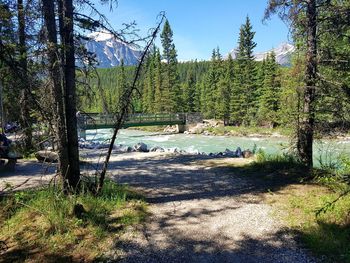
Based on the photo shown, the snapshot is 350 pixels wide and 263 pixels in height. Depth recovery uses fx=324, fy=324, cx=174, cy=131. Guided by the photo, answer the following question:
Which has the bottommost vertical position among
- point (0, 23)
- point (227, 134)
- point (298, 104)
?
point (227, 134)

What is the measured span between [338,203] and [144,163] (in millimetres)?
7454

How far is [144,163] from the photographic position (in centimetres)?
1195

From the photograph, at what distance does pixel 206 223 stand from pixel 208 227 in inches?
6.7

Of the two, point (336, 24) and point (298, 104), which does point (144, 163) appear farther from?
point (336, 24)

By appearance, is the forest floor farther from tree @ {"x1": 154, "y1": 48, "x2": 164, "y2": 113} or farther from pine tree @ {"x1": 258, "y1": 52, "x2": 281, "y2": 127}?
tree @ {"x1": 154, "y1": 48, "x2": 164, "y2": 113}

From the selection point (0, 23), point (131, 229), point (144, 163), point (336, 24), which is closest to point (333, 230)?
point (131, 229)

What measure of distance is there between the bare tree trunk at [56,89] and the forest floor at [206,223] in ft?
3.41

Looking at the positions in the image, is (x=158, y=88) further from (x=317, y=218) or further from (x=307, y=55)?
(x=317, y=218)

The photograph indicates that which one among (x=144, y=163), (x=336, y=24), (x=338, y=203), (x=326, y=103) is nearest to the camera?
(x=338, y=203)

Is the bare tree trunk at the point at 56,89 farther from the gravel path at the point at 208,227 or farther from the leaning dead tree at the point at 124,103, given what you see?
the gravel path at the point at 208,227

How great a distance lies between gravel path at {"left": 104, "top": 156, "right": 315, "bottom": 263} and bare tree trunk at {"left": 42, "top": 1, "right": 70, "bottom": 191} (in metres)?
1.92

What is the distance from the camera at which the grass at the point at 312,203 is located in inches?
173

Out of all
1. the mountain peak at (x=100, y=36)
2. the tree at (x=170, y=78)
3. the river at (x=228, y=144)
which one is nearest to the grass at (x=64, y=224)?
the mountain peak at (x=100, y=36)

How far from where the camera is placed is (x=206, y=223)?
539 centimetres
